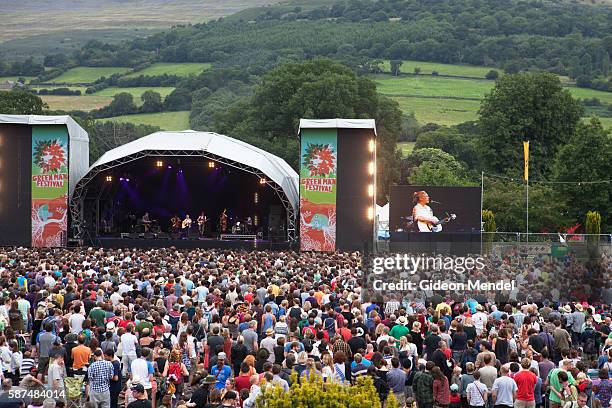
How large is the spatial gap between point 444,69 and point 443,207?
8666cm

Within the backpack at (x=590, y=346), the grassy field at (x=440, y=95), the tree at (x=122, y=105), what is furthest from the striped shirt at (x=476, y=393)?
the tree at (x=122, y=105)

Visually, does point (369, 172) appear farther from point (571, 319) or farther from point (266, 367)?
point (266, 367)

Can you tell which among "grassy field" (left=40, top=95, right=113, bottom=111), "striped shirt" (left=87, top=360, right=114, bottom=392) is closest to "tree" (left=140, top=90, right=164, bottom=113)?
"grassy field" (left=40, top=95, right=113, bottom=111)

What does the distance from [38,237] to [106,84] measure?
277 ft

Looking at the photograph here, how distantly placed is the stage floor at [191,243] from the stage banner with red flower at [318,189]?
1.34 metres

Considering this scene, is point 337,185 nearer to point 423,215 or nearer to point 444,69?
point 423,215

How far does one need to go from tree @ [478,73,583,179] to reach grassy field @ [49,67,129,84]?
63258 mm

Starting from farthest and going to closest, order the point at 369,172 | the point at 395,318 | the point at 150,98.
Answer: the point at 150,98 < the point at 369,172 < the point at 395,318

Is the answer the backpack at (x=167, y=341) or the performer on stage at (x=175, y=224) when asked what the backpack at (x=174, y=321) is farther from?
the performer on stage at (x=175, y=224)

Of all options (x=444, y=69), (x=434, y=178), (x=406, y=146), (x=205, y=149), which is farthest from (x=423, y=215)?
(x=444, y=69)

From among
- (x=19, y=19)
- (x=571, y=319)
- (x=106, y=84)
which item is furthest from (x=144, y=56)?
(x=571, y=319)

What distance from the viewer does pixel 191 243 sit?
42.3 meters

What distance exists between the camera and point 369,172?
135ft

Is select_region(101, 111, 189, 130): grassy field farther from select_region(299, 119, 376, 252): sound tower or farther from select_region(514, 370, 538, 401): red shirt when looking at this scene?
select_region(514, 370, 538, 401): red shirt
